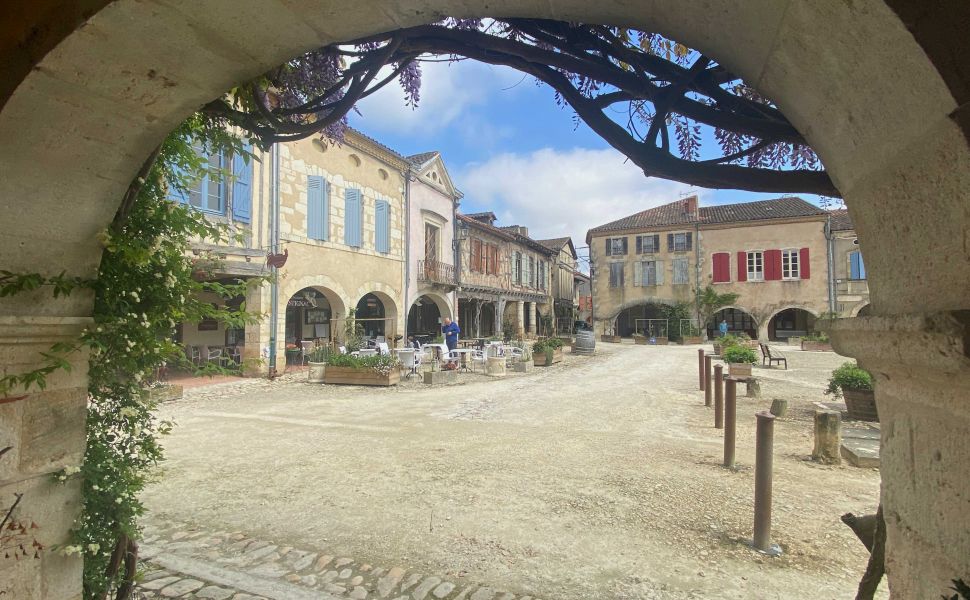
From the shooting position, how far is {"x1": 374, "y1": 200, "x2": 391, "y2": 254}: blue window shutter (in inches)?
565

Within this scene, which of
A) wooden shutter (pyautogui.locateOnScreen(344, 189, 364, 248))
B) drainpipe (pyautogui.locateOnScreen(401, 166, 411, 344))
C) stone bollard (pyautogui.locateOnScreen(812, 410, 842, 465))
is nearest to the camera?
stone bollard (pyautogui.locateOnScreen(812, 410, 842, 465))

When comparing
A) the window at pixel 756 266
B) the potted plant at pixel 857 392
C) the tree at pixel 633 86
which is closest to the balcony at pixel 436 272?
the potted plant at pixel 857 392

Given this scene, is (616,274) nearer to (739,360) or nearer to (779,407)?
(739,360)

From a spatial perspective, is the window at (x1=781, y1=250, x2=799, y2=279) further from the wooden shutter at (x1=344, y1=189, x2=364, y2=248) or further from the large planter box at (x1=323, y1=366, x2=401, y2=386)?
the large planter box at (x1=323, y1=366, x2=401, y2=386)

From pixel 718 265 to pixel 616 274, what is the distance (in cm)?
581

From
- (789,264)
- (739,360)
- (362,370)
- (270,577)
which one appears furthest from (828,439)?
(789,264)

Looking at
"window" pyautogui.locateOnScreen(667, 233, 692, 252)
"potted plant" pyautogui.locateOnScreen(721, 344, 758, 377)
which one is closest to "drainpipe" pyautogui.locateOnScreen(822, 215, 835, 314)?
"window" pyautogui.locateOnScreen(667, 233, 692, 252)

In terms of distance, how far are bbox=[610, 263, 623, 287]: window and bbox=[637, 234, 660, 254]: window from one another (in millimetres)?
1501

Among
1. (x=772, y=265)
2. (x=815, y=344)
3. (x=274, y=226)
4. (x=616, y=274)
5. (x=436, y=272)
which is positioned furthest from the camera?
(x=616, y=274)

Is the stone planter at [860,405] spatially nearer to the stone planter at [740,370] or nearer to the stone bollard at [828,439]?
the stone bollard at [828,439]

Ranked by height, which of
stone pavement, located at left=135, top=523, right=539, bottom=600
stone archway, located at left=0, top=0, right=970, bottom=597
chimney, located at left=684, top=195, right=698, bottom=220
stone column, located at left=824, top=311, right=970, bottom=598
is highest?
chimney, located at left=684, top=195, right=698, bottom=220

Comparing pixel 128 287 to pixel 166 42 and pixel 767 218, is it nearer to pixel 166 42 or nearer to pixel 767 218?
pixel 166 42

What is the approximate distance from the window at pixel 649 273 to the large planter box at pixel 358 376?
75.3ft

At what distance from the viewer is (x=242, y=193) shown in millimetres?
10398
